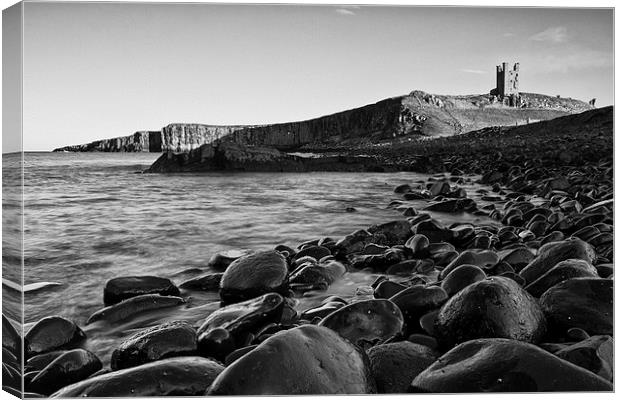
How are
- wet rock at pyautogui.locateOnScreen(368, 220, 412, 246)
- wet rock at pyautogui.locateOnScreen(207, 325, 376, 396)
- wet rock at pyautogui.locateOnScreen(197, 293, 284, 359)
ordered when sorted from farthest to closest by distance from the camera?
wet rock at pyautogui.locateOnScreen(368, 220, 412, 246), wet rock at pyautogui.locateOnScreen(197, 293, 284, 359), wet rock at pyautogui.locateOnScreen(207, 325, 376, 396)

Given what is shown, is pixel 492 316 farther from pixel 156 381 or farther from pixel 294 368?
pixel 156 381

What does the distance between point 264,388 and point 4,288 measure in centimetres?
160

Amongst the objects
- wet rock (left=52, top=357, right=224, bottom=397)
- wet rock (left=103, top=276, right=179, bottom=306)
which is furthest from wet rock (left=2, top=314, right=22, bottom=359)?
wet rock (left=103, top=276, right=179, bottom=306)

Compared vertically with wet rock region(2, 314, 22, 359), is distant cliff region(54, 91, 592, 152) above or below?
above

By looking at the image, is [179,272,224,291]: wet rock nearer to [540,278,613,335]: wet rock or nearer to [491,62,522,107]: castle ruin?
[540,278,613,335]: wet rock

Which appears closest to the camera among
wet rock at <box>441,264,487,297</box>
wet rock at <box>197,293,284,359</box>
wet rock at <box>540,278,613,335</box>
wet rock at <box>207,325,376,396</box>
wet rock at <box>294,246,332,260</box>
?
wet rock at <box>207,325,376,396</box>

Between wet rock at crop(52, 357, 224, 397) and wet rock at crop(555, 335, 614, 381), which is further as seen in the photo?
wet rock at crop(555, 335, 614, 381)

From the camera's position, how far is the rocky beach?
275 cm

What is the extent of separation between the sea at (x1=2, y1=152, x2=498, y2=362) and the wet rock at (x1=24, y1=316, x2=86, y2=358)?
69 millimetres

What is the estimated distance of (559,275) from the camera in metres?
3.56

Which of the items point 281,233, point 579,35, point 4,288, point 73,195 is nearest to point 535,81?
point 579,35

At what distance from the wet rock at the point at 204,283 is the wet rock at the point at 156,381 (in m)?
1.02

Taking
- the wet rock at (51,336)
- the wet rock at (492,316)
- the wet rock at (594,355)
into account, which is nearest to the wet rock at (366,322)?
the wet rock at (492,316)

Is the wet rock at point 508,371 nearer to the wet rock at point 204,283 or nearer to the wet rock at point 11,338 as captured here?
the wet rock at point 204,283
